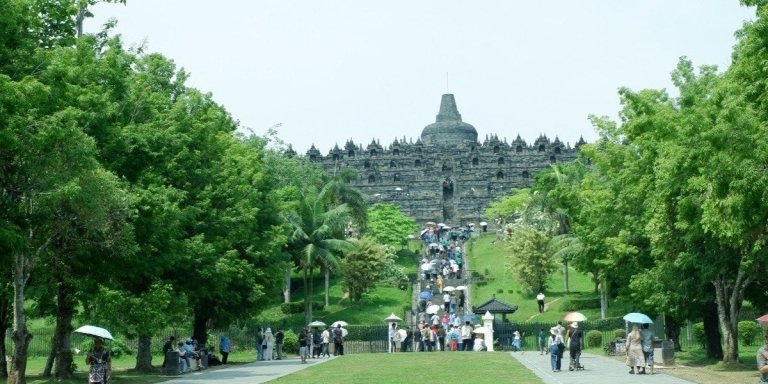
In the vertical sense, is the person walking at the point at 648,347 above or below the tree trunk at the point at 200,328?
below

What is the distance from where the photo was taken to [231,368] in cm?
3525

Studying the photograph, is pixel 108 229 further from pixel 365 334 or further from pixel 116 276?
pixel 365 334

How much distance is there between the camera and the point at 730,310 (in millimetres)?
30328

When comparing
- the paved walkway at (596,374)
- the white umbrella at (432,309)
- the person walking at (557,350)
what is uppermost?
the white umbrella at (432,309)

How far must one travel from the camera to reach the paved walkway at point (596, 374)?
24.1 m

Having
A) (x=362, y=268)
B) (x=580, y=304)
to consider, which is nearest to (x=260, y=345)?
(x=362, y=268)

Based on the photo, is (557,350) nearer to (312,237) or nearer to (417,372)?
(417,372)

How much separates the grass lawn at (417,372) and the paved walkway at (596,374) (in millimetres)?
447

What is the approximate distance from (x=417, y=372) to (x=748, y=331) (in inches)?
703

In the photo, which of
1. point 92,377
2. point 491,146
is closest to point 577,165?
point 92,377

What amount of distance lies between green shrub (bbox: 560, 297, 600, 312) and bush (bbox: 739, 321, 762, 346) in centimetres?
1608

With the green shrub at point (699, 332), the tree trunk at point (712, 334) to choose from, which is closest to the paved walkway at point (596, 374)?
the tree trunk at point (712, 334)

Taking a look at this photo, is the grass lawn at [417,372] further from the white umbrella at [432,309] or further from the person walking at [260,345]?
the white umbrella at [432,309]

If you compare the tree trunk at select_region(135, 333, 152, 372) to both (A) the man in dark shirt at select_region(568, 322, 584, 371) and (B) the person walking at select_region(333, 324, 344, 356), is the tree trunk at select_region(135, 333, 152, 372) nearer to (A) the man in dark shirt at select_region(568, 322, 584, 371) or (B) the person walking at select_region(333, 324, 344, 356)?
(B) the person walking at select_region(333, 324, 344, 356)
